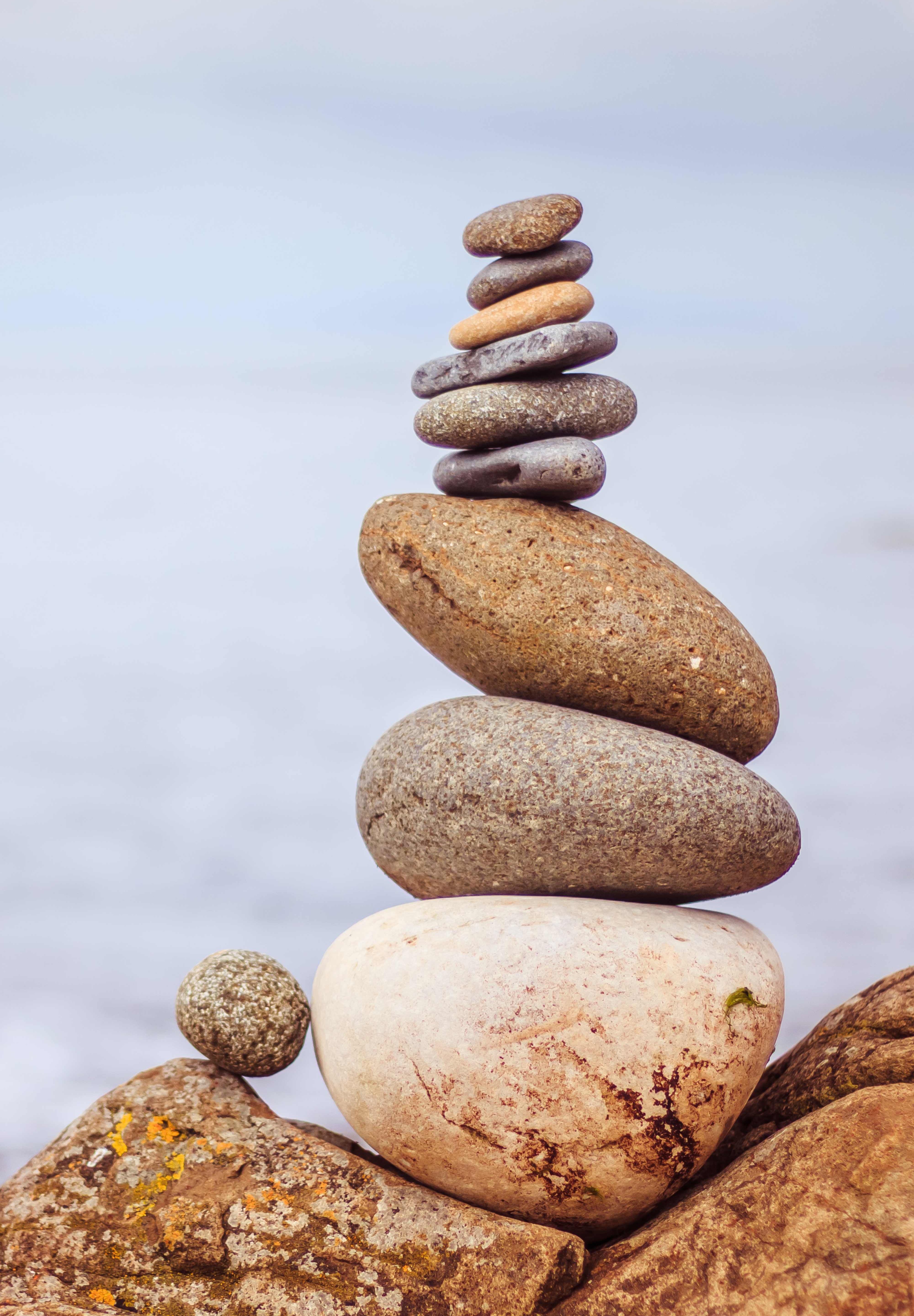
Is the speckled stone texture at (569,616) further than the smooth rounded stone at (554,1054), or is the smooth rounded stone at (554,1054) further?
the speckled stone texture at (569,616)

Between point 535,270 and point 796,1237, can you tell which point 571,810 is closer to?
point 796,1237

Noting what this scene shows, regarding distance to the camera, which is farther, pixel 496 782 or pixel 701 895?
pixel 701 895

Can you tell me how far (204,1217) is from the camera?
A: 4.11 metres

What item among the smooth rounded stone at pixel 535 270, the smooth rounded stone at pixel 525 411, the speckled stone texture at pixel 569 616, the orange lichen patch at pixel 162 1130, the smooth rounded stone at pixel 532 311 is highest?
the smooth rounded stone at pixel 535 270

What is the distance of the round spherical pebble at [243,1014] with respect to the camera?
4617 mm

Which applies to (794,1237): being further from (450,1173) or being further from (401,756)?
(401,756)

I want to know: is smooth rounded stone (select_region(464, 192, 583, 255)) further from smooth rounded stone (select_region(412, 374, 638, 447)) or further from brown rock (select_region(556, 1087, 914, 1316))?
brown rock (select_region(556, 1087, 914, 1316))

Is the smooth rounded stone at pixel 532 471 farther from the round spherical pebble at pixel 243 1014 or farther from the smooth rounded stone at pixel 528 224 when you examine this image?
the round spherical pebble at pixel 243 1014

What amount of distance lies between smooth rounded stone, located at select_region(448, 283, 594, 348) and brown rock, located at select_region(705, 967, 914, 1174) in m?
3.27

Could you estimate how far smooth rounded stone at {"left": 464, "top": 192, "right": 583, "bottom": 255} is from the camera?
499cm

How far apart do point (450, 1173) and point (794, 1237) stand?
4.06 ft

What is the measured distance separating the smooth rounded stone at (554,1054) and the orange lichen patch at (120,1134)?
0.92 metres

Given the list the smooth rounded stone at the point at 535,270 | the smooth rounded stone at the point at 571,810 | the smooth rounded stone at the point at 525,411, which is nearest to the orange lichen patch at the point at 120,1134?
the smooth rounded stone at the point at 571,810

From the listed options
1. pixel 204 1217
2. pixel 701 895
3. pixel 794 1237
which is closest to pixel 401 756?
pixel 701 895
